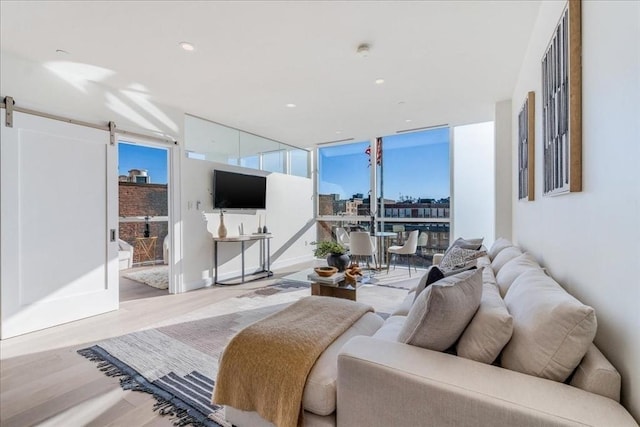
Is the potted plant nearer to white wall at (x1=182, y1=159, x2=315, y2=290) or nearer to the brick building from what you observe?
white wall at (x1=182, y1=159, x2=315, y2=290)

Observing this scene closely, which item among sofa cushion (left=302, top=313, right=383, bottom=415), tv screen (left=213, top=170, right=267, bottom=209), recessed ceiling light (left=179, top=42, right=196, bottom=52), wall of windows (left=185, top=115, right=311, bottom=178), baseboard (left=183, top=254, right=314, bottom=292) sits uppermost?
recessed ceiling light (left=179, top=42, right=196, bottom=52)

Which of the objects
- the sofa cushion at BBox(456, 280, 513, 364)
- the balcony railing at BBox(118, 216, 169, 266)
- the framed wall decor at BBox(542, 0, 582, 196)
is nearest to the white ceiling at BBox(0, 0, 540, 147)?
the framed wall decor at BBox(542, 0, 582, 196)

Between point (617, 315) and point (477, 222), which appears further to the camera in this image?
point (477, 222)

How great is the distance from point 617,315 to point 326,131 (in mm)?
5228

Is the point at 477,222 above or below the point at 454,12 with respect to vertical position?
below

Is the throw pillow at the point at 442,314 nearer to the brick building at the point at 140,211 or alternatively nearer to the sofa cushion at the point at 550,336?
the sofa cushion at the point at 550,336

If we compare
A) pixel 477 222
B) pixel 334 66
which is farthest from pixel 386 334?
pixel 477 222

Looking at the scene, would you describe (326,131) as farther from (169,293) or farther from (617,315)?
(617,315)

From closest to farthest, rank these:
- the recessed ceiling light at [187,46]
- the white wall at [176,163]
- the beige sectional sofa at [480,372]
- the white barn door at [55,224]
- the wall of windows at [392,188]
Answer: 1. the beige sectional sofa at [480,372]
2. the recessed ceiling light at [187,46]
3. the white barn door at [55,224]
4. the white wall at [176,163]
5. the wall of windows at [392,188]

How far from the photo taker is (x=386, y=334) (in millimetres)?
1580

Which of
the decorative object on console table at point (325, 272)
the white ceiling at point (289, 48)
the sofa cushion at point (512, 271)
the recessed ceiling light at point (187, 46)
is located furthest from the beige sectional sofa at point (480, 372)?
the recessed ceiling light at point (187, 46)

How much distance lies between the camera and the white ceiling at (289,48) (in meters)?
2.26

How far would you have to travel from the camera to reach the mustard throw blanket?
1.30 metres

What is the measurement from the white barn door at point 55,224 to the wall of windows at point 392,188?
14.7ft
